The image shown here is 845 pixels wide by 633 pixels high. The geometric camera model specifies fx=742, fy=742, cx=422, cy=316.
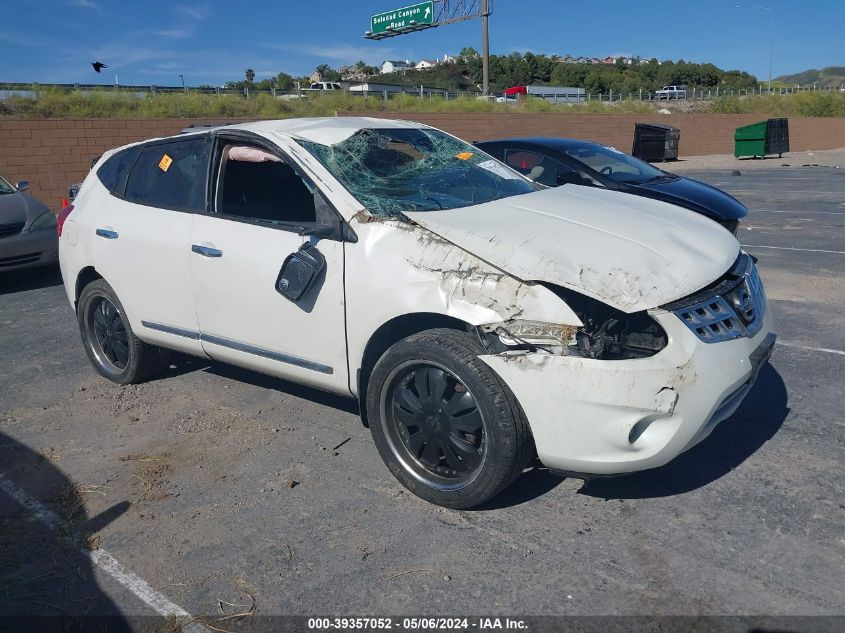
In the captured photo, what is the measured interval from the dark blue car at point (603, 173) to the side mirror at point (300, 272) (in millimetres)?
4850

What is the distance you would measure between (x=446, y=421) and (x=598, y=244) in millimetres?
1038

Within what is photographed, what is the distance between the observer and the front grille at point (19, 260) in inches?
341

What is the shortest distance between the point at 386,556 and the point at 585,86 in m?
90.3

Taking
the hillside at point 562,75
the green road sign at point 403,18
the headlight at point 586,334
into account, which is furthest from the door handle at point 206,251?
the hillside at point 562,75

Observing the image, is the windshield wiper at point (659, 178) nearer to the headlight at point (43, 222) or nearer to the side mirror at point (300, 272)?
the side mirror at point (300, 272)

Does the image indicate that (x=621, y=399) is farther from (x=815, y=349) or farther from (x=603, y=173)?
(x=603, y=173)

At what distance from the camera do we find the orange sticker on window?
15.7ft

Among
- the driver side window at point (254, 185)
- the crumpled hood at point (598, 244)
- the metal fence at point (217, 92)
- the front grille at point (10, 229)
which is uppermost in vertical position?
the metal fence at point (217, 92)

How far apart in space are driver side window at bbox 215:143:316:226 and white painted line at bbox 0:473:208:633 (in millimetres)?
1831

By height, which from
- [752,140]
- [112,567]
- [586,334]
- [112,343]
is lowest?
[112,567]

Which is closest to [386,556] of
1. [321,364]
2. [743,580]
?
[321,364]

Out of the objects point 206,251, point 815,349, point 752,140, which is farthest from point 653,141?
point 206,251

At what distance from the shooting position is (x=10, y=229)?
28.6 ft

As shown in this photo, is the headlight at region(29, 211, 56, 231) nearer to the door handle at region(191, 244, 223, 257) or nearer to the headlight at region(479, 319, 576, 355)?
the door handle at region(191, 244, 223, 257)
